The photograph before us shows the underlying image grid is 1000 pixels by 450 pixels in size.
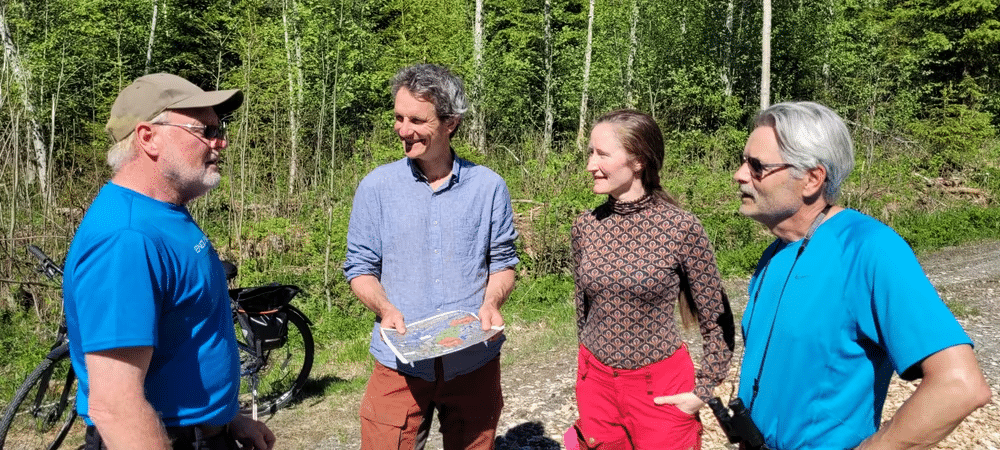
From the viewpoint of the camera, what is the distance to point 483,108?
72.0 feet

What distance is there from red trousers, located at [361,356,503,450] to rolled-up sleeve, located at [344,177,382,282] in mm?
374

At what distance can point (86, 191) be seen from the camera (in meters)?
8.38

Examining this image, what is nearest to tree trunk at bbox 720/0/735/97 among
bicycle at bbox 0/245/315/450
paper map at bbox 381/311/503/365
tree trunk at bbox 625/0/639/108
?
tree trunk at bbox 625/0/639/108

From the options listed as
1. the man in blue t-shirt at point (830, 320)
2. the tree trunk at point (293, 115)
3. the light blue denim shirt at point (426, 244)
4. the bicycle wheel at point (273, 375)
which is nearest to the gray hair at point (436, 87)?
the light blue denim shirt at point (426, 244)

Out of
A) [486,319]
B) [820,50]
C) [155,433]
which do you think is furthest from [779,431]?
[820,50]

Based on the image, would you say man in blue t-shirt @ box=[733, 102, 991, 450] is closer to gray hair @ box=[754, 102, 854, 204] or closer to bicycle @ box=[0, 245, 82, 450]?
gray hair @ box=[754, 102, 854, 204]

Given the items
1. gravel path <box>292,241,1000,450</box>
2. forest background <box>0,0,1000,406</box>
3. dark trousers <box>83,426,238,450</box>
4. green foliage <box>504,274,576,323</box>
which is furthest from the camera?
forest background <box>0,0,1000,406</box>

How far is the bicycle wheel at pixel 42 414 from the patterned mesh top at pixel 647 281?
11.2 feet

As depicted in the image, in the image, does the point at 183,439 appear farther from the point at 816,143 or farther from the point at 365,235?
the point at 816,143

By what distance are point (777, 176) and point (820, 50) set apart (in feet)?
88.6

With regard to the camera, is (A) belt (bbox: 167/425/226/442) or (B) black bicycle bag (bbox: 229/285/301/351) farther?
(B) black bicycle bag (bbox: 229/285/301/351)

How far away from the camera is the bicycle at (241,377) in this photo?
15.6 ft

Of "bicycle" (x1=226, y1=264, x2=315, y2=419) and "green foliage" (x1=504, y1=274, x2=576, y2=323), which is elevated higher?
"bicycle" (x1=226, y1=264, x2=315, y2=419)

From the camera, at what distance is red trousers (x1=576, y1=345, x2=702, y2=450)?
2775 millimetres
